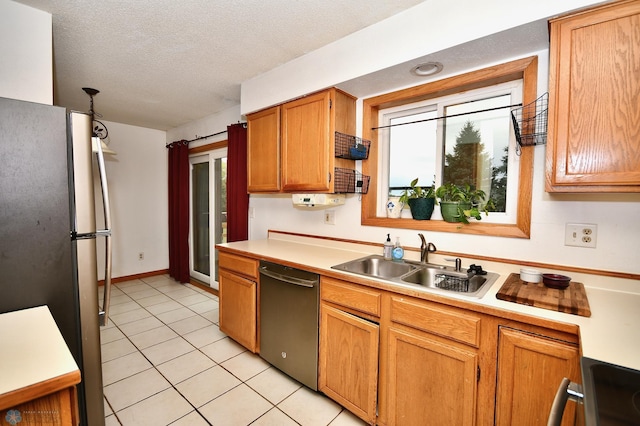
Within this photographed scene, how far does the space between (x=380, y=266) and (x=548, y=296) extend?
102 centimetres

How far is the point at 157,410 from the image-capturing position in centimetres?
184

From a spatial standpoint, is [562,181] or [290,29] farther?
[290,29]

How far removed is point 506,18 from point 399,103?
0.90 meters

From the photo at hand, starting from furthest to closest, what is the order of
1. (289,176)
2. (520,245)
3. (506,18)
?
(289,176), (520,245), (506,18)

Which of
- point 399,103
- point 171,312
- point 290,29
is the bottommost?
point 171,312

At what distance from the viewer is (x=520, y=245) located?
1691 millimetres

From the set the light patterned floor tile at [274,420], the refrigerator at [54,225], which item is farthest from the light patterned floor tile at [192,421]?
the refrigerator at [54,225]

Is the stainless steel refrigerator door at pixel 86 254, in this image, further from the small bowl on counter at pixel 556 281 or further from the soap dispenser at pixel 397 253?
the small bowl on counter at pixel 556 281

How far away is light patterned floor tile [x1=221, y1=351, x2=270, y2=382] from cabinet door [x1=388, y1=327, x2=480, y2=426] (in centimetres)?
112

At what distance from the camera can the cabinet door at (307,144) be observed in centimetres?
221

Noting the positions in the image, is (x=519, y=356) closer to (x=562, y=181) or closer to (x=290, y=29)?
(x=562, y=181)

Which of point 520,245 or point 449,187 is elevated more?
point 449,187

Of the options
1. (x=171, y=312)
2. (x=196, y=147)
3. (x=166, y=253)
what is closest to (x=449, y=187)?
(x=171, y=312)

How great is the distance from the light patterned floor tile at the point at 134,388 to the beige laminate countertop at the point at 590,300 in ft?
3.61
